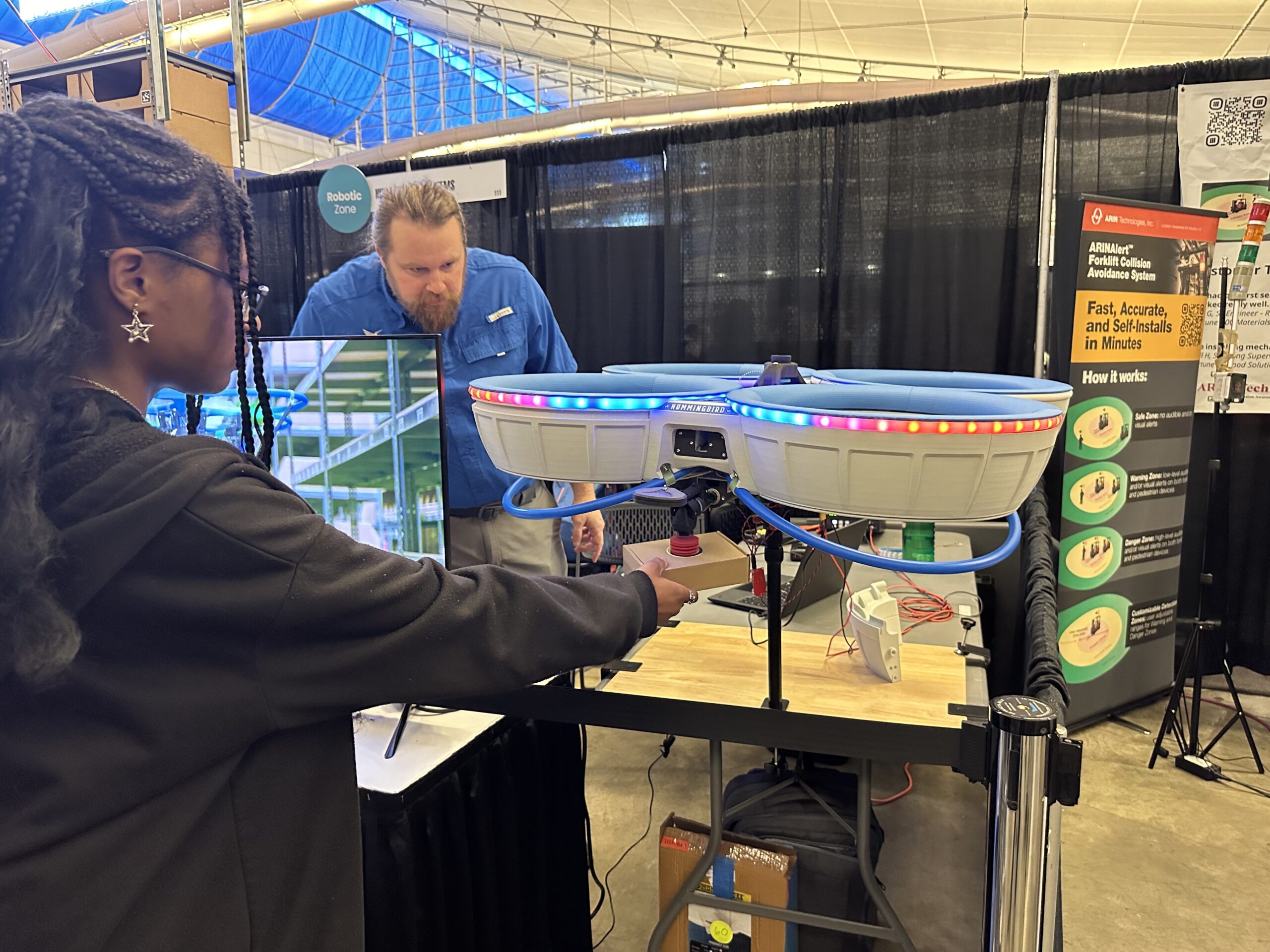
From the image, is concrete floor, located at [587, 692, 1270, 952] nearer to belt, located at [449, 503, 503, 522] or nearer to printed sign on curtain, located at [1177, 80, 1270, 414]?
belt, located at [449, 503, 503, 522]

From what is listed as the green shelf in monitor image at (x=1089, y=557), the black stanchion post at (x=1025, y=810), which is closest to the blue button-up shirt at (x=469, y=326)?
the black stanchion post at (x=1025, y=810)

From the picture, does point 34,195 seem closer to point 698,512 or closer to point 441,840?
point 698,512

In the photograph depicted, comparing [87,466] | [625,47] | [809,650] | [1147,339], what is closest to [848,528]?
[809,650]

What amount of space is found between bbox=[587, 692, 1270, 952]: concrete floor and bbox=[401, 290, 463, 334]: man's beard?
1542 mm

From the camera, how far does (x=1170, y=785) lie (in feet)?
8.73

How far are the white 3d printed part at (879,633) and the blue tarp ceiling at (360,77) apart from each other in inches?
221

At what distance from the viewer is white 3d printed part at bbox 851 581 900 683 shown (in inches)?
47.4

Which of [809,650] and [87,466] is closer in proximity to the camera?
[87,466]

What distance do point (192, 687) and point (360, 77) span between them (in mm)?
10140

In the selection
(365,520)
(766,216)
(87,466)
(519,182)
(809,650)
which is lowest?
(809,650)

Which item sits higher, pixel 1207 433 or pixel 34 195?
pixel 34 195

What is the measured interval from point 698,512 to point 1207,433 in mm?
3151

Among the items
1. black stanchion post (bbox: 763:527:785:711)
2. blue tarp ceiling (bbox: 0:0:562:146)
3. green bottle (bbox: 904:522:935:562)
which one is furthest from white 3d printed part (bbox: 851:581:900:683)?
blue tarp ceiling (bbox: 0:0:562:146)

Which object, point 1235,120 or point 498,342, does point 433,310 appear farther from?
point 1235,120
